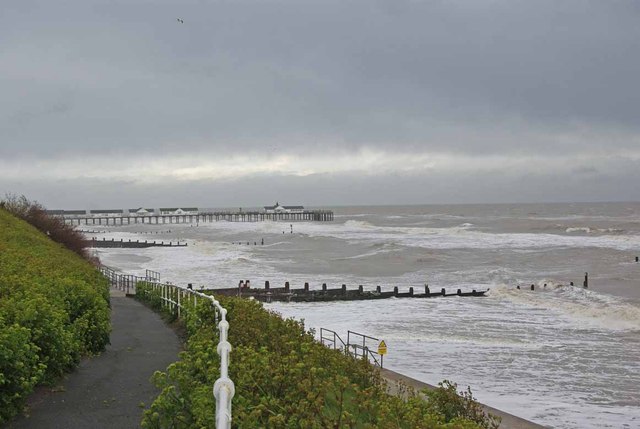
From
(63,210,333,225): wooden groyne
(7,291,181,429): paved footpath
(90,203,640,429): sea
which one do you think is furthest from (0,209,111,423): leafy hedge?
(63,210,333,225): wooden groyne

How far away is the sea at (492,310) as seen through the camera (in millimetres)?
15914

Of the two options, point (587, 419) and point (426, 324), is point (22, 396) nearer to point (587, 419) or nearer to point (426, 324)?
point (587, 419)

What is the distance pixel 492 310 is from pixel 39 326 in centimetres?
2599

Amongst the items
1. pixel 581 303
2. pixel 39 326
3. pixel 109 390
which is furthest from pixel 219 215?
pixel 39 326

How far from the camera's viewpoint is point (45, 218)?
37.3 meters

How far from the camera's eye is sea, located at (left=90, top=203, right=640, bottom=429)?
1591cm

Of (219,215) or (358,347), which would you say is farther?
A: (219,215)

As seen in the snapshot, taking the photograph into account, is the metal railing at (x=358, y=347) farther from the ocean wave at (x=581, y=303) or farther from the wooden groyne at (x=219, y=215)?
the wooden groyne at (x=219, y=215)

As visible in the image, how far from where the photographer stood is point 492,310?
3081 cm

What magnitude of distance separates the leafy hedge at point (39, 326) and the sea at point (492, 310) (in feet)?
28.5

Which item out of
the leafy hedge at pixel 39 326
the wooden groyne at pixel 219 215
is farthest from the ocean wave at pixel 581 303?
the wooden groyne at pixel 219 215

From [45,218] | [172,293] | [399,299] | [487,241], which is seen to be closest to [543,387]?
[172,293]

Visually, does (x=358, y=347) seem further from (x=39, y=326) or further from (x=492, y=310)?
(x=492, y=310)

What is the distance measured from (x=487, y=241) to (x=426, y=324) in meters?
56.9
